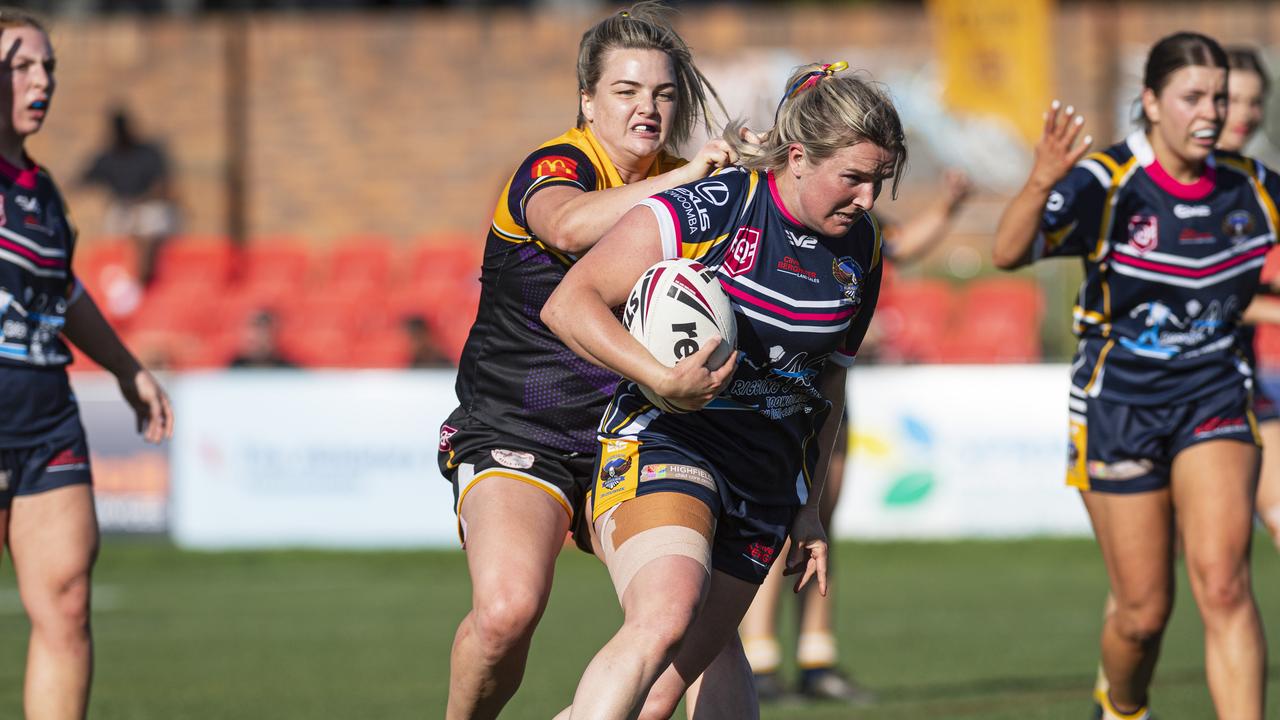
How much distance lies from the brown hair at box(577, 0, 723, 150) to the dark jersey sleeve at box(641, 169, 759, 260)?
625 mm

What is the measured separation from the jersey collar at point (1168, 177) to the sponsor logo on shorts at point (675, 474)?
7.32ft

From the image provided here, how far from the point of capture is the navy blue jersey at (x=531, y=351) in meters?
4.65

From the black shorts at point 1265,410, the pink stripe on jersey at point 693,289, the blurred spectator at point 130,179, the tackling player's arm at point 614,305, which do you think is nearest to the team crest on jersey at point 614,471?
the tackling player's arm at point 614,305

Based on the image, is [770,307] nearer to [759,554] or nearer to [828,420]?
[828,420]

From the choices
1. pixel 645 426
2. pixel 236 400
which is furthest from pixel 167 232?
pixel 645 426

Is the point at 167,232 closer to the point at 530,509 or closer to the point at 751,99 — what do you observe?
the point at 751,99

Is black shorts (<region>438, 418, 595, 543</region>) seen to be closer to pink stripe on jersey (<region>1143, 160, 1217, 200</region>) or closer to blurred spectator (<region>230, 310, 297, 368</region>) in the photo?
pink stripe on jersey (<region>1143, 160, 1217, 200</region>)

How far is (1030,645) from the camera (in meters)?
8.81

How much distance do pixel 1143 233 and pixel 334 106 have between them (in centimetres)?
1735

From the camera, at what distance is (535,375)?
15.5ft

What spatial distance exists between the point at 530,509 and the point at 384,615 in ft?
20.1

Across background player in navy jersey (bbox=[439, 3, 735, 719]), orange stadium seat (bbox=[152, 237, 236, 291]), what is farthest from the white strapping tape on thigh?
orange stadium seat (bbox=[152, 237, 236, 291])

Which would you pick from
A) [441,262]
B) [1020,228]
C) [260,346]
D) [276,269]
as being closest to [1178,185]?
[1020,228]

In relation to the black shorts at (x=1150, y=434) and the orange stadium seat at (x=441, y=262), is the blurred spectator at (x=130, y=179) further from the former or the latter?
the black shorts at (x=1150, y=434)
